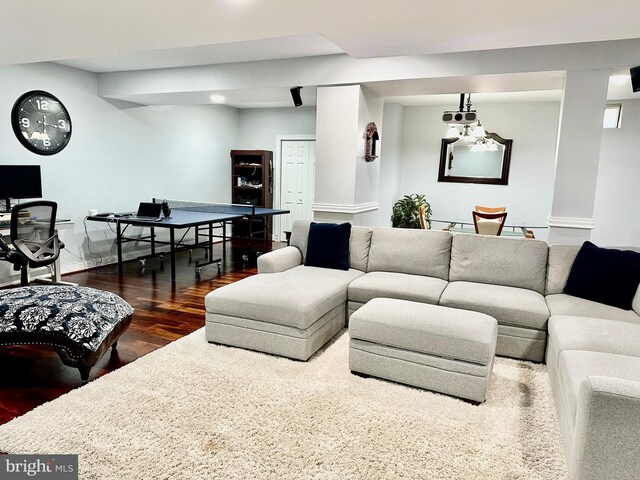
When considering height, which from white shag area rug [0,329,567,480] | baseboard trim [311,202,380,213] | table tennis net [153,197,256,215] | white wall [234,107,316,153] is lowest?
white shag area rug [0,329,567,480]

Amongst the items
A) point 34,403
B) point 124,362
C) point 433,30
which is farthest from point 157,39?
point 34,403

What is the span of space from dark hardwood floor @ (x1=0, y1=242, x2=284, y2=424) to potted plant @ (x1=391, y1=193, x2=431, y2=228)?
8.18ft

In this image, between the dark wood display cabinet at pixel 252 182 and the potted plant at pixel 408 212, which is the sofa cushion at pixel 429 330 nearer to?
the potted plant at pixel 408 212

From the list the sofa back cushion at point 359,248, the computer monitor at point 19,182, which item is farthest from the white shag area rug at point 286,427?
the computer monitor at point 19,182

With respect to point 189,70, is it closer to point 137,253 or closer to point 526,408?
point 137,253

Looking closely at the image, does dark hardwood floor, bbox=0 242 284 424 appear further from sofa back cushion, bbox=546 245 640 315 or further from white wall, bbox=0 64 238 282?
sofa back cushion, bbox=546 245 640 315

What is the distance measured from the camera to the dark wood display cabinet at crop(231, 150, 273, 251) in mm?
8250

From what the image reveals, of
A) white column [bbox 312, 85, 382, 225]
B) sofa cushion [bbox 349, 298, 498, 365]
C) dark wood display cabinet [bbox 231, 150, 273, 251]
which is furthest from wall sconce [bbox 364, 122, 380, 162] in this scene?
dark wood display cabinet [bbox 231, 150, 273, 251]

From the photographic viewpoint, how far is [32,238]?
4051mm

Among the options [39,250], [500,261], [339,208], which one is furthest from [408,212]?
[39,250]

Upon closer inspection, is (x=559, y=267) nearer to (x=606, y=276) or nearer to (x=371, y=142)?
(x=606, y=276)

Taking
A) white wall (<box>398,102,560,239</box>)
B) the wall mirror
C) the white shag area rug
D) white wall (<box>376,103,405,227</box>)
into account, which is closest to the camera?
the white shag area rug

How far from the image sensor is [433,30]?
2.96 meters

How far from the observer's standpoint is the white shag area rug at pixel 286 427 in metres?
1.90
